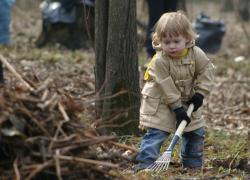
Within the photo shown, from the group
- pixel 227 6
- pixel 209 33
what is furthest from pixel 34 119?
pixel 227 6

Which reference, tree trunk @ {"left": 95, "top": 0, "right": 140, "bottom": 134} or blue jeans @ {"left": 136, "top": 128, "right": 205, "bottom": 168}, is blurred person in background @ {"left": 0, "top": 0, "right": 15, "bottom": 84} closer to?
tree trunk @ {"left": 95, "top": 0, "right": 140, "bottom": 134}

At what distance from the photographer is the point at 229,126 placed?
8531 mm

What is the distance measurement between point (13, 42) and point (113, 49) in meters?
7.01

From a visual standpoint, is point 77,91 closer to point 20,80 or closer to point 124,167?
point 124,167

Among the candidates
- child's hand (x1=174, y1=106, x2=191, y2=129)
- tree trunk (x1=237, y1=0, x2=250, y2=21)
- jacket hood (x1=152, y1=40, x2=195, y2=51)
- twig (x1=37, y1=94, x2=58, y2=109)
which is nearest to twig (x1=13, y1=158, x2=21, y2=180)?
twig (x1=37, y1=94, x2=58, y2=109)

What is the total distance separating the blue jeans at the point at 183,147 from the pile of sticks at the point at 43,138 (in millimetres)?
1472

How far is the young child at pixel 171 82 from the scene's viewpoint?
213 inches

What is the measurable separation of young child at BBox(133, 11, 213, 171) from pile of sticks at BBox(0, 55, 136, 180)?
143 centimetres

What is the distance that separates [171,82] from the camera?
545 centimetres

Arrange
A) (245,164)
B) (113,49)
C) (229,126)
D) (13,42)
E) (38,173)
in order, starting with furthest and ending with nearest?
(13,42)
(229,126)
(113,49)
(245,164)
(38,173)

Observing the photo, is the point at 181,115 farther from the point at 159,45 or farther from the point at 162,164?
the point at 159,45

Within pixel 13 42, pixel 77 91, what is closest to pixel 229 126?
pixel 77 91

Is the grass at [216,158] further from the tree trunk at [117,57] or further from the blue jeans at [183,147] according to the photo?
the tree trunk at [117,57]

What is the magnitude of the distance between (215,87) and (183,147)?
490 centimetres
